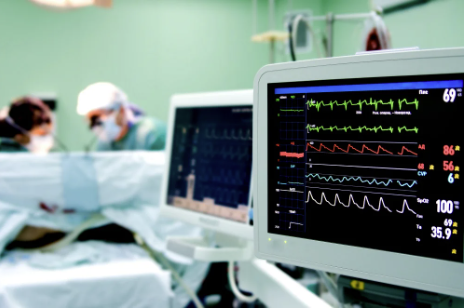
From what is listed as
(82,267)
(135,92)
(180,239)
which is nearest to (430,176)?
(180,239)

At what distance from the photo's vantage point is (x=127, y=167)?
4.90ft

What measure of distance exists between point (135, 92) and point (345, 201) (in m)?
3.32

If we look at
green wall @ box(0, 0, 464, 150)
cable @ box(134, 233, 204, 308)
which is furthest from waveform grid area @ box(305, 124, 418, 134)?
green wall @ box(0, 0, 464, 150)

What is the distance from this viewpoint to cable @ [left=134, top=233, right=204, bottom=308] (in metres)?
1.31

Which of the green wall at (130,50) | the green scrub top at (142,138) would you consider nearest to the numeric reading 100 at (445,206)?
the green scrub top at (142,138)

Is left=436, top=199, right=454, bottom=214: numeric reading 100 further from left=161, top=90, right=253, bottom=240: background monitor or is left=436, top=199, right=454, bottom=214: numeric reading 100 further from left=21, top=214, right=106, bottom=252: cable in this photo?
left=21, top=214, right=106, bottom=252: cable

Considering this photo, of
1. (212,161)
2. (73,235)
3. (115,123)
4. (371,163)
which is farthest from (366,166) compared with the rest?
(115,123)

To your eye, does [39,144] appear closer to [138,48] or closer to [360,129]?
[138,48]

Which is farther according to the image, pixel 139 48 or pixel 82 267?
pixel 139 48

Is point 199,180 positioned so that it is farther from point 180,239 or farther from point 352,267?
point 352,267

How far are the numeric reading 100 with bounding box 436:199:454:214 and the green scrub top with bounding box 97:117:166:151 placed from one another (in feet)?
5.20

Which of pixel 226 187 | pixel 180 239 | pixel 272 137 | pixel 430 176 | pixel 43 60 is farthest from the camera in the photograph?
pixel 43 60

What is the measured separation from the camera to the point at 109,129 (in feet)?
7.53

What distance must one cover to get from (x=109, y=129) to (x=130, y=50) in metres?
1.62
